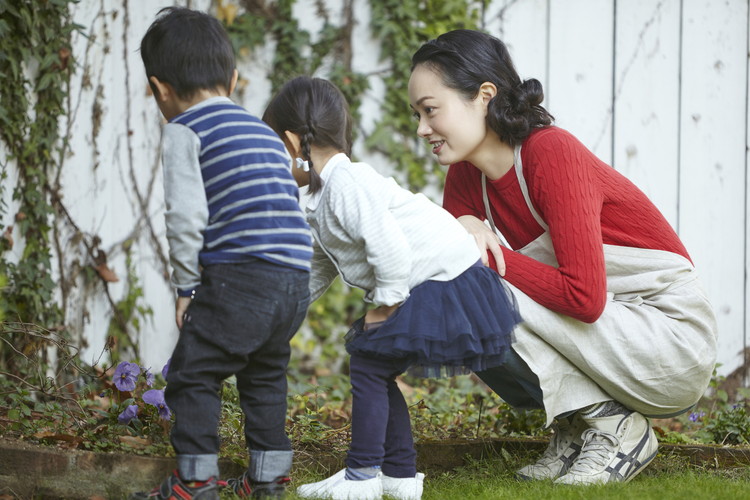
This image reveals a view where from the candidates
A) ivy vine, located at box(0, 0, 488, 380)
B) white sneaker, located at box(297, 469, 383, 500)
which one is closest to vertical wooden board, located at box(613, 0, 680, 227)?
ivy vine, located at box(0, 0, 488, 380)

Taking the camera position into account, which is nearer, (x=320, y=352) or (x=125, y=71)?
(x=125, y=71)

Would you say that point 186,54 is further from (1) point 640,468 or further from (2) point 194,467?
(1) point 640,468

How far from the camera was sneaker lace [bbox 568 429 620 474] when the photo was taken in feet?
7.82

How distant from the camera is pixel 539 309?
2402mm

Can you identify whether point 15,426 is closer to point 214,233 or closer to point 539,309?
point 214,233

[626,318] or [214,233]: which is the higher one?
[214,233]

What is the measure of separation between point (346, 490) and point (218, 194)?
0.77m

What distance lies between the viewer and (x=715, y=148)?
14.9 feet

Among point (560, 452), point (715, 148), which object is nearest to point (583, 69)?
point (715, 148)

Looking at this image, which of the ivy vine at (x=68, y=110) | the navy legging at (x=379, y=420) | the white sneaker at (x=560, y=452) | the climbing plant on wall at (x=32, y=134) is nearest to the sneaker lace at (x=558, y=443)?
the white sneaker at (x=560, y=452)

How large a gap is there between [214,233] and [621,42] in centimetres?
315

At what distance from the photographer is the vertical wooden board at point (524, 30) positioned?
4383 millimetres

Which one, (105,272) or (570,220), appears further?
(105,272)

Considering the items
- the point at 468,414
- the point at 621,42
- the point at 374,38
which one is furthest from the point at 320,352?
the point at 621,42
